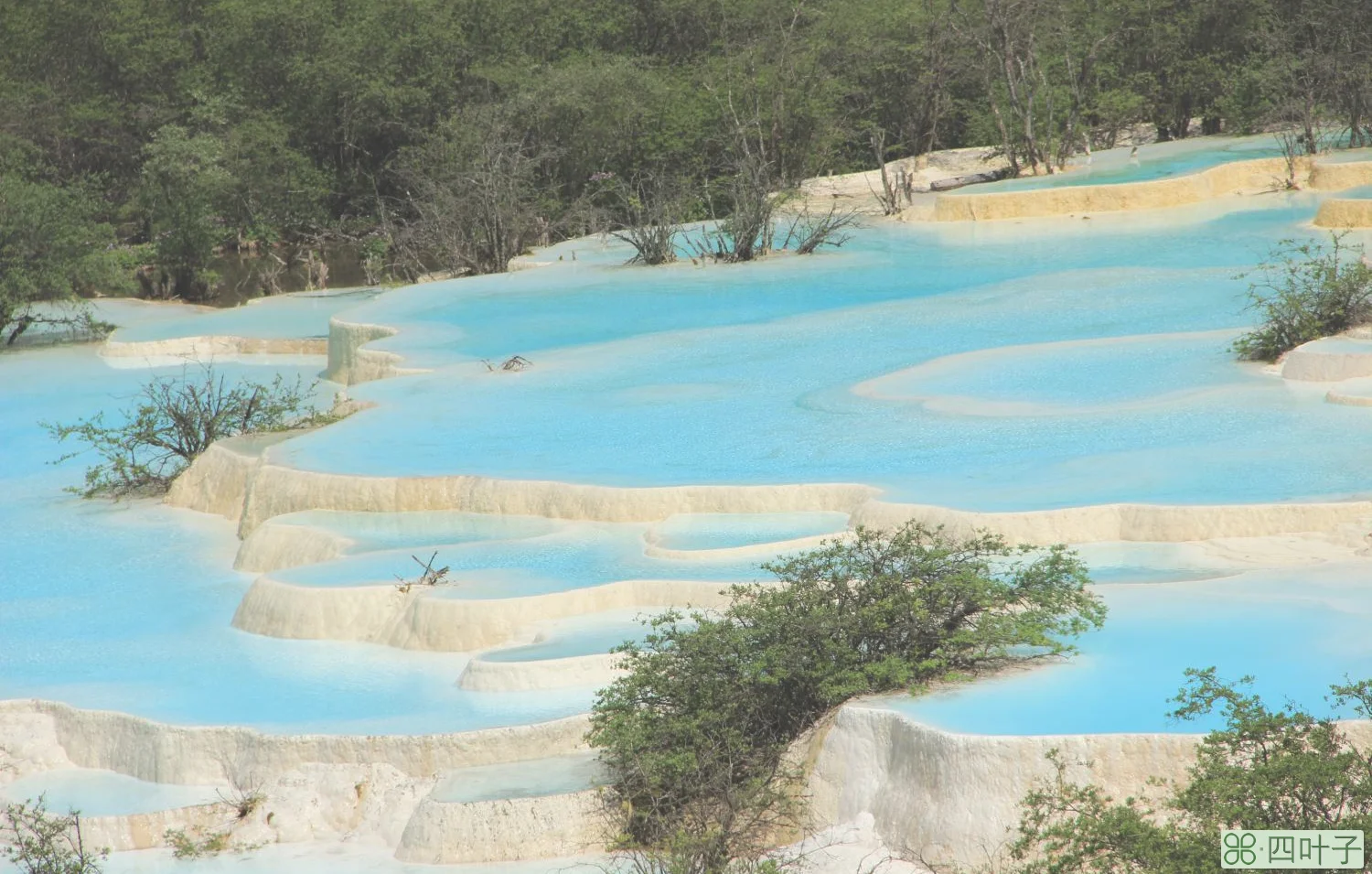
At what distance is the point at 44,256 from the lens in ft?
67.0

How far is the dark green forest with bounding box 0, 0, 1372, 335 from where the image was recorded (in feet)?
84.5

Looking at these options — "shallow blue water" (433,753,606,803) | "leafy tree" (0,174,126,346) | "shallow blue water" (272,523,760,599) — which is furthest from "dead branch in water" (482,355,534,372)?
"leafy tree" (0,174,126,346)

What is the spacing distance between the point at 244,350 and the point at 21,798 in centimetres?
1152

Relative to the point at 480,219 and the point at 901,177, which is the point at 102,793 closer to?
the point at 480,219

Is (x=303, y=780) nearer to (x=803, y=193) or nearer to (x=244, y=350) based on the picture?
(x=244, y=350)

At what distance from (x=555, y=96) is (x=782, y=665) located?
70.2 ft

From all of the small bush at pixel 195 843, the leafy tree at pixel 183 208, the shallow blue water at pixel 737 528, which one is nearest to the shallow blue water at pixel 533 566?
the shallow blue water at pixel 737 528

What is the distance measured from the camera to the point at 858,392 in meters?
12.8

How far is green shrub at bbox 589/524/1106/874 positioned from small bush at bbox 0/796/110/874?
224 cm

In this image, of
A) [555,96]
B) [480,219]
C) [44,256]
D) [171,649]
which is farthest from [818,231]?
[171,649]

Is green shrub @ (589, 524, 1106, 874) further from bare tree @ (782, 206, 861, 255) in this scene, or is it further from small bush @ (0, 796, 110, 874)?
bare tree @ (782, 206, 861, 255)

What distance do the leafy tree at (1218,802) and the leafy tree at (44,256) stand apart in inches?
661

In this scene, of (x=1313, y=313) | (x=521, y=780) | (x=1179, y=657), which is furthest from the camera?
(x=1313, y=313)

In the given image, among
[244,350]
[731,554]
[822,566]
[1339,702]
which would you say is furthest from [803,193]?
[1339,702]
